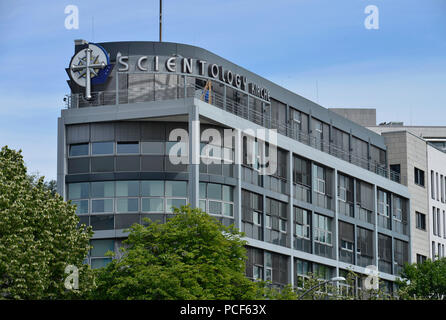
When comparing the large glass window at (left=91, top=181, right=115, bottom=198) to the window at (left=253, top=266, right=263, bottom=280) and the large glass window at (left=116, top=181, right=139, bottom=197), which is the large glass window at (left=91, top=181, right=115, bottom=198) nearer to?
the large glass window at (left=116, top=181, right=139, bottom=197)

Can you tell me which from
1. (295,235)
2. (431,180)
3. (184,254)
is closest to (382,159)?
(431,180)

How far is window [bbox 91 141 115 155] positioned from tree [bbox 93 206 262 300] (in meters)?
8.49

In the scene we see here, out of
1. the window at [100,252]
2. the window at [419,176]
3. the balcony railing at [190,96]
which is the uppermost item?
the balcony railing at [190,96]

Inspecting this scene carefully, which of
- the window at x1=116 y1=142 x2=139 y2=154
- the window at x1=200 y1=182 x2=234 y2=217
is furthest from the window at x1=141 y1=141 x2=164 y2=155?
the window at x1=200 y1=182 x2=234 y2=217

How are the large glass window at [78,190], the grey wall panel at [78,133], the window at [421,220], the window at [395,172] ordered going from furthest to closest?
the window at [421,220] → the window at [395,172] → the grey wall panel at [78,133] → the large glass window at [78,190]

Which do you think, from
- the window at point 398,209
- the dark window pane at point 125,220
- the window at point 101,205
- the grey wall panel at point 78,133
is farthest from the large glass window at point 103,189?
the window at point 398,209

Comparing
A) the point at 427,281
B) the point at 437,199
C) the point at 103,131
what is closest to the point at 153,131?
the point at 103,131

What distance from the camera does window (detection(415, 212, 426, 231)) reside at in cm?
7612

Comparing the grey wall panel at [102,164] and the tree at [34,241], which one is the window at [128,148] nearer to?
the grey wall panel at [102,164]

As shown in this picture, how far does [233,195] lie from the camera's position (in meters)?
52.2

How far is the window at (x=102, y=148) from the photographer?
50.9 meters

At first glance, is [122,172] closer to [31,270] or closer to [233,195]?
[233,195]

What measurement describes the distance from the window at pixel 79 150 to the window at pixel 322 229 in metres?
17.7
